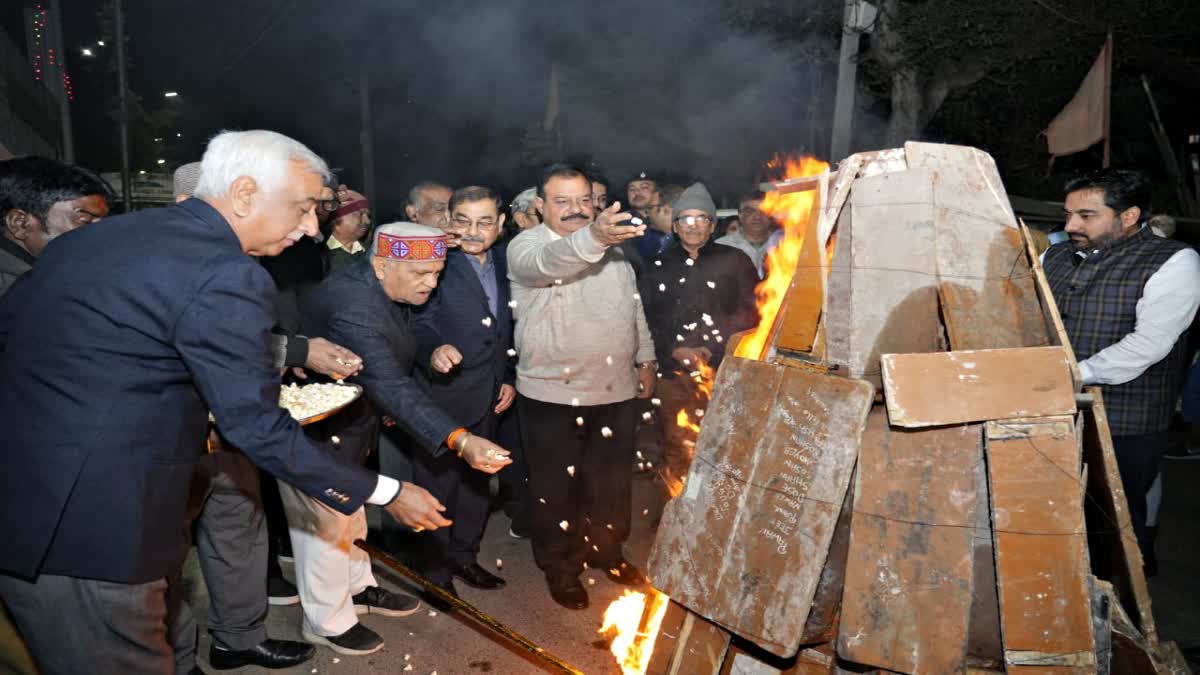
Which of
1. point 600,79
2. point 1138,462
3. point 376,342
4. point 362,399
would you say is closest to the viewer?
point 376,342

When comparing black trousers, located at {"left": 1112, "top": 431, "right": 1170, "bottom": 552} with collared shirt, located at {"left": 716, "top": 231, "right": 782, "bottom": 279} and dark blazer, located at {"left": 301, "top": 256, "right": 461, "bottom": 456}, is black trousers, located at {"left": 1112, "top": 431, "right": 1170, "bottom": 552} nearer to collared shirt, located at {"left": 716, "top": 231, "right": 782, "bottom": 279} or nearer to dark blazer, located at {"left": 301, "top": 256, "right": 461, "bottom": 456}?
collared shirt, located at {"left": 716, "top": 231, "right": 782, "bottom": 279}

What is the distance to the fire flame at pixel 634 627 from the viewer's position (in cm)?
341

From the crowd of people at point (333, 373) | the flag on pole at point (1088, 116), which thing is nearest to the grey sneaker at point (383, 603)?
the crowd of people at point (333, 373)

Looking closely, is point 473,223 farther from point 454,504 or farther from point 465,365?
point 454,504

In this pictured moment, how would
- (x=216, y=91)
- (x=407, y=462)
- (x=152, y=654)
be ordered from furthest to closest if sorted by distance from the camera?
(x=216, y=91), (x=407, y=462), (x=152, y=654)

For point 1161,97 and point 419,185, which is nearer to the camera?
point 419,185

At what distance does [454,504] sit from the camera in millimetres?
4539

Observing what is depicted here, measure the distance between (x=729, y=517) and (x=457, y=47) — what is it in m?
18.1

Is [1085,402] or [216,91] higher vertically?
[216,91]

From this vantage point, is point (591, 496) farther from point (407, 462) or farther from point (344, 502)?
point (344, 502)

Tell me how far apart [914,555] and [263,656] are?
2974 mm

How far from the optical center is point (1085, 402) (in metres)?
2.69

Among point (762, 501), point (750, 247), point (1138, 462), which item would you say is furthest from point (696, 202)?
point (762, 501)

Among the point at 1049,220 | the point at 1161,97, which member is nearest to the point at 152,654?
the point at 1049,220
